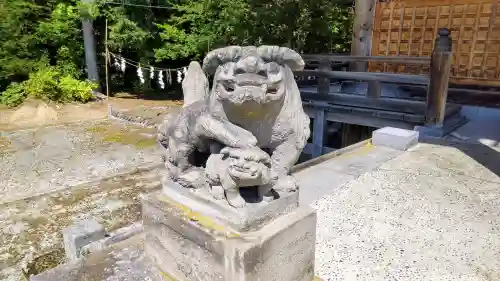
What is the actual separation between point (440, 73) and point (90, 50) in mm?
12222

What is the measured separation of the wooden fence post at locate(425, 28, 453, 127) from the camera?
6285 millimetres

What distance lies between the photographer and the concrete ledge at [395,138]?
5848 millimetres

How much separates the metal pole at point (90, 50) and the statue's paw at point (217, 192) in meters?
13.4

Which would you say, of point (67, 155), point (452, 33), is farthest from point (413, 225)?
point (452, 33)

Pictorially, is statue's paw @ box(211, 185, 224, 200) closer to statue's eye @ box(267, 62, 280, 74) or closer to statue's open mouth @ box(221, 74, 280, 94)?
statue's open mouth @ box(221, 74, 280, 94)

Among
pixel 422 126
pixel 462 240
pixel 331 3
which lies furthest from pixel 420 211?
pixel 331 3

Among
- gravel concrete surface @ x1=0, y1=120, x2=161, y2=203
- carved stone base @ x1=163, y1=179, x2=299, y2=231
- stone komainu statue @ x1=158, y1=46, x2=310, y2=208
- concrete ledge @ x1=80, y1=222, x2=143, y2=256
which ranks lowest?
gravel concrete surface @ x1=0, y1=120, x2=161, y2=203

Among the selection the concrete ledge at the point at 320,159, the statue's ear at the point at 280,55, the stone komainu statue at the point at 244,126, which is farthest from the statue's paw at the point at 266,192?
the concrete ledge at the point at 320,159

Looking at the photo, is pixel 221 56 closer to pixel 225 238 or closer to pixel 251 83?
pixel 251 83

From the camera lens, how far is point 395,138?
5.93 m

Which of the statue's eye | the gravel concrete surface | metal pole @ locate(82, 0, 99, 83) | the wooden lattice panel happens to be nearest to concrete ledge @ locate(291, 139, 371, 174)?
the statue's eye

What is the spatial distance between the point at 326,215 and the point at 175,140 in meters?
1.97

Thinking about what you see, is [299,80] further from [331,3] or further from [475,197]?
[475,197]

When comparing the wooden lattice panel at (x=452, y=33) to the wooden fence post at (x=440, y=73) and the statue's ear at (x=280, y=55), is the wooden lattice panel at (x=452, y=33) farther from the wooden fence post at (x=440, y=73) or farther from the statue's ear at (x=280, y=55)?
the statue's ear at (x=280, y=55)
